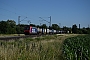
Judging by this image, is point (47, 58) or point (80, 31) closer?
point (47, 58)

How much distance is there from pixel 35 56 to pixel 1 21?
7228 centimetres

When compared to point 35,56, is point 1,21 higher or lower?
higher

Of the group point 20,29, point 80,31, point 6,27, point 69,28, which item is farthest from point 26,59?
point 69,28

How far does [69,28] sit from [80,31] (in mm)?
17072

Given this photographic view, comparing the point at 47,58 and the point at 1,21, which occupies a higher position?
the point at 1,21

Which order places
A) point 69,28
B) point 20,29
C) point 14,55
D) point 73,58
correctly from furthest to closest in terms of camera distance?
point 69,28, point 20,29, point 73,58, point 14,55

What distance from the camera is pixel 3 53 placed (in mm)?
7887

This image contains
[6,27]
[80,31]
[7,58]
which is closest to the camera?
[7,58]

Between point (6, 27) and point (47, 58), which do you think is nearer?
point (47, 58)

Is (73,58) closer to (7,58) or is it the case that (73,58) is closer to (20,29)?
(7,58)

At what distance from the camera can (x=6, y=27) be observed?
77875 millimetres

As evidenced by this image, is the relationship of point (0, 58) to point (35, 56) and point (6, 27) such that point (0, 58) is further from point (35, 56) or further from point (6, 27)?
point (6, 27)

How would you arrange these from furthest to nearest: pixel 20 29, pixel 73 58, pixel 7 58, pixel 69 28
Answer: pixel 69 28 → pixel 20 29 → pixel 73 58 → pixel 7 58

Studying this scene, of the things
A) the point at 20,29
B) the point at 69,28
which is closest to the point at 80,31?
the point at 69,28
